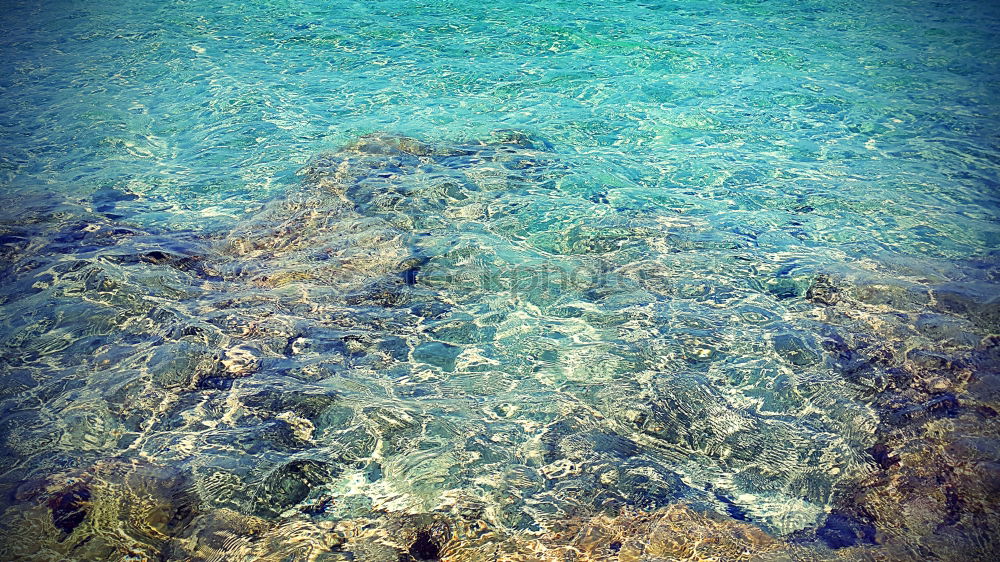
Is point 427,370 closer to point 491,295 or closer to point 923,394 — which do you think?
point 491,295

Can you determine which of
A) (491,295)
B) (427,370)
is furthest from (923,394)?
(427,370)

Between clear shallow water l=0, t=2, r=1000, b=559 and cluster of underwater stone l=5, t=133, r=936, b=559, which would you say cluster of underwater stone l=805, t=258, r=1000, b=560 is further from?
Result: cluster of underwater stone l=5, t=133, r=936, b=559

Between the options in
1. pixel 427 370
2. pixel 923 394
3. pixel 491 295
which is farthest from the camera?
pixel 491 295

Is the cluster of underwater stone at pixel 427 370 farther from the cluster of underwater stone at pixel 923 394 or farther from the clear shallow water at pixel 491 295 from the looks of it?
the cluster of underwater stone at pixel 923 394

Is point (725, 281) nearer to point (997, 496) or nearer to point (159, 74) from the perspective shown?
point (997, 496)

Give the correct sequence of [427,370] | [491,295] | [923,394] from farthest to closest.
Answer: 1. [491,295]
2. [427,370]
3. [923,394]

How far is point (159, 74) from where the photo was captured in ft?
36.8

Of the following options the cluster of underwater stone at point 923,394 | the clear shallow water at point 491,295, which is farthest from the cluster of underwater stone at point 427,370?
the cluster of underwater stone at point 923,394

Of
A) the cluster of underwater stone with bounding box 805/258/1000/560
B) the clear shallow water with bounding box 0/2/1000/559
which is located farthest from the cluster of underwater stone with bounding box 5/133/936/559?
the cluster of underwater stone with bounding box 805/258/1000/560

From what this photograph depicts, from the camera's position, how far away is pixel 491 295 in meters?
5.96

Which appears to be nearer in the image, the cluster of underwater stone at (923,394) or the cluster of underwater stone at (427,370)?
the cluster of underwater stone at (923,394)

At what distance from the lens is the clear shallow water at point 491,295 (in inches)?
153

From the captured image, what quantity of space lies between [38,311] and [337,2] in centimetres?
1184

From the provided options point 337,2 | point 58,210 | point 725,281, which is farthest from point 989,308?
point 337,2
